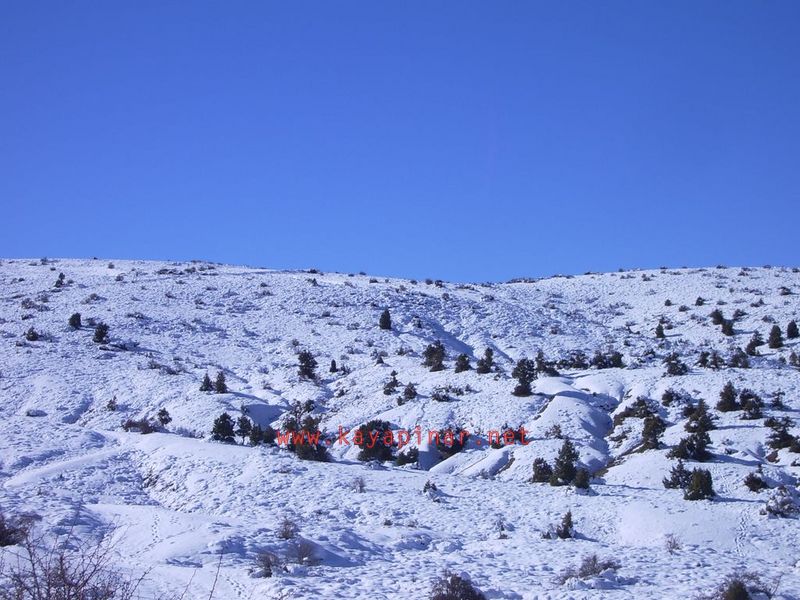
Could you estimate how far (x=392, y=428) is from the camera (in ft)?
75.2

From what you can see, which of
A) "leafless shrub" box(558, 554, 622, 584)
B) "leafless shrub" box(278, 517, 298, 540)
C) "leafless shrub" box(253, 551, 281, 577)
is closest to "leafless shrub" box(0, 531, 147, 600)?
"leafless shrub" box(253, 551, 281, 577)

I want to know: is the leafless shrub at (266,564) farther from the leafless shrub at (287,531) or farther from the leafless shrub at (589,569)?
the leafless shrub at (589,569)

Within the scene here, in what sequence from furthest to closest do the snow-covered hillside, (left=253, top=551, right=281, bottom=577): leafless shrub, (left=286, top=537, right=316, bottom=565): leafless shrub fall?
1. the snow-covered hillside
2. (left=286, top=537, right=316, bottom=565): leafless shrub
3. (left=253, top=551, right=281, bottom=577): leafless shrub

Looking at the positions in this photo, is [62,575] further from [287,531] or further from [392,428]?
[392,428]

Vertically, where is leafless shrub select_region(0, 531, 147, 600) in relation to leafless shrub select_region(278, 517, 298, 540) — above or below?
below

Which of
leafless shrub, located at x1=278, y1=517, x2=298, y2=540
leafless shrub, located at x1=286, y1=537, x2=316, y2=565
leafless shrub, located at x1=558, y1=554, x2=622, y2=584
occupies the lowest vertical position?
leafless shrub, located at x1=558, y1=554, x2=622, y2=584

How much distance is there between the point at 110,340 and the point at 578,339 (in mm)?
24623

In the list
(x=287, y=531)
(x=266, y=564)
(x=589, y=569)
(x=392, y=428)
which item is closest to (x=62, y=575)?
(x=266, y=564)

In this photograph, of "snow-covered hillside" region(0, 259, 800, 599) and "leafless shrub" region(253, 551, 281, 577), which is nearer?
"leafless shrub" region(253, 551, 281, 577)

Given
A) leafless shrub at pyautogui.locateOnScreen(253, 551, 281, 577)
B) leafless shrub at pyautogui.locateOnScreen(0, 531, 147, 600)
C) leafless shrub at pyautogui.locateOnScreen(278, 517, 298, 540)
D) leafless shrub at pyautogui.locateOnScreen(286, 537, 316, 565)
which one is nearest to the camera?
leafless shrub at pyautogui.locateOnScreen(0, 531, 147, 600)

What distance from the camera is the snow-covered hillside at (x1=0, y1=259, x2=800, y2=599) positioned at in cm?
1205

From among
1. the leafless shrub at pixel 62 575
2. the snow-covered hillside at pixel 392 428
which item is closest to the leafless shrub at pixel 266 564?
the snow-covered hillside at pixel 392 428

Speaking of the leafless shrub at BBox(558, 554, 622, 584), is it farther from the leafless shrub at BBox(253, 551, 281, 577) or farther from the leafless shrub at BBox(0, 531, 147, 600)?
the leafless shrub at BBox(0, 531, 147, 600)

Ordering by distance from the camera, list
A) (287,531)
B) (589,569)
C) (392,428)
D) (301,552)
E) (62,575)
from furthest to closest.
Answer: (392,428) < (287,531) < (301,552) < (589,569) < (62,575)
